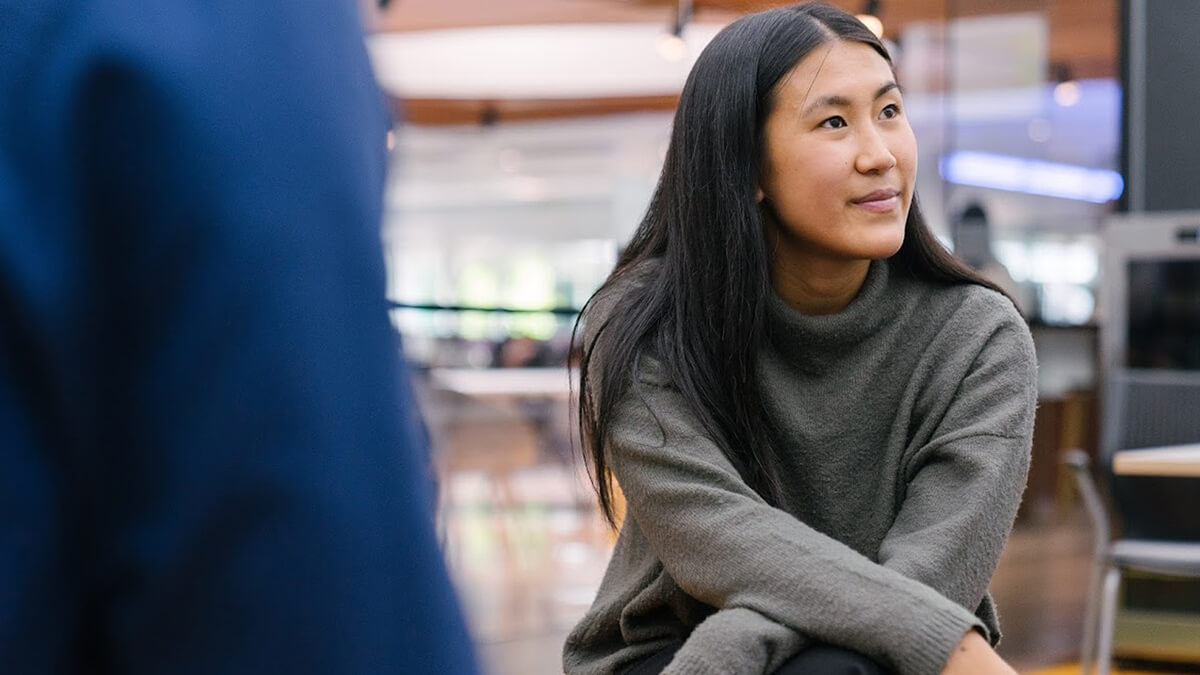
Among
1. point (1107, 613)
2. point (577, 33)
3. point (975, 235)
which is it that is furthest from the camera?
point (577, 33)

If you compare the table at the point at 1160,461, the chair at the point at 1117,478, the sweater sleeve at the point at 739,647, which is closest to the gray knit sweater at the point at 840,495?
the sweater sleeve at the point at 739,647

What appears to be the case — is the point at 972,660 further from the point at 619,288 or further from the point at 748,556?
the point at 619,288

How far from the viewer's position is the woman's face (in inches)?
58.8

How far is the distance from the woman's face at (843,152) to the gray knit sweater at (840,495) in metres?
0.09

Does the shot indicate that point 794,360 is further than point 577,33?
No

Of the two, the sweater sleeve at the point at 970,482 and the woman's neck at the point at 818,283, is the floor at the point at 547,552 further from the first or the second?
the sweater sleeve at the point at 970,482

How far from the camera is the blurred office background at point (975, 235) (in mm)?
4727

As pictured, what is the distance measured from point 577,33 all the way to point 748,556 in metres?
11.6

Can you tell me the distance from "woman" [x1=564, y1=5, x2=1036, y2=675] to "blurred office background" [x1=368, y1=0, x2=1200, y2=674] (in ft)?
0.76

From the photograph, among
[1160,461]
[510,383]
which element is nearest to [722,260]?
[1160,461]

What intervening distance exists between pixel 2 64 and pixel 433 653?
211 mm

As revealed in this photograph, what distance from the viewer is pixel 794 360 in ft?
5.09

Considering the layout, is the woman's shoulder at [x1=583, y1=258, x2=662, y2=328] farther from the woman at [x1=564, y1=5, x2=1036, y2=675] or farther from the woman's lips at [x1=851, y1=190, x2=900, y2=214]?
the woman's lips at [x1=851, y1=190, x2=900, y2=214]

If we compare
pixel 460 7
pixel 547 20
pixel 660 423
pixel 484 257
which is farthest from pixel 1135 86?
pixel 484 257
